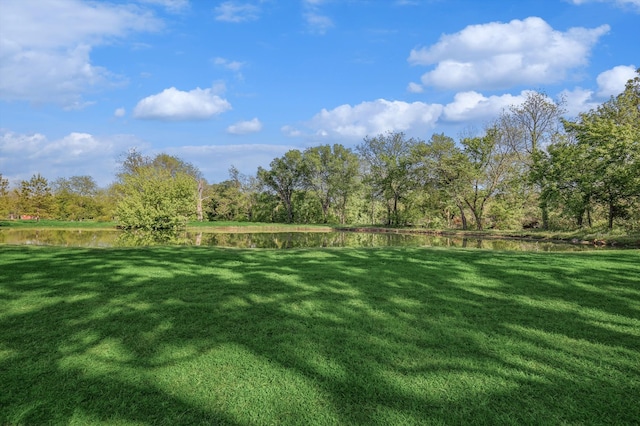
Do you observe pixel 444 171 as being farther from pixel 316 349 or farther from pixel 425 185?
pixel 316 349

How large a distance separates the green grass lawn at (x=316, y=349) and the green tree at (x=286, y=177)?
40987mm

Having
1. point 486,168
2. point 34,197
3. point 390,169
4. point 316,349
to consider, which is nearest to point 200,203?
point 34,197

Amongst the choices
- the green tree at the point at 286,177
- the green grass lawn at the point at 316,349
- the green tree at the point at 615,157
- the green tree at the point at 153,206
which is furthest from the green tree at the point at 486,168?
the green grass lawn at the point at 316,349

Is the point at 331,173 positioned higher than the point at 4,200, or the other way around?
the point at 331,173

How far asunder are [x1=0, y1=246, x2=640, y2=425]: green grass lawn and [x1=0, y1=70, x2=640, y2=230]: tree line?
17.8m

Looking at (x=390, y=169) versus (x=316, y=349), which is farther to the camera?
(x=390, y=169)

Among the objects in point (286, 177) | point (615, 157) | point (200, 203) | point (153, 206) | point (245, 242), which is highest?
point (286, 177)

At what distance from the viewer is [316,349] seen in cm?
274

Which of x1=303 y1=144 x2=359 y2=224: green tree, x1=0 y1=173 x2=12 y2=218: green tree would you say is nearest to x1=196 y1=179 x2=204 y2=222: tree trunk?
x1=303 y1=144 x2=359 y2=224: green tree

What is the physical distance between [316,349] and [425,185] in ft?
109

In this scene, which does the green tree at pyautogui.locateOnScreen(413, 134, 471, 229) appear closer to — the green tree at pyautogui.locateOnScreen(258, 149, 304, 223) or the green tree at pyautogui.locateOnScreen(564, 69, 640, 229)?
the green tree at pyautogui.locateOnScreen(564, 69, 640, 229)

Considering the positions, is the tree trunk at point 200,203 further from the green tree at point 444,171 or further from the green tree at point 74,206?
the green tree at point 444,171

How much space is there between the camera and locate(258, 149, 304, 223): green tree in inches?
1783

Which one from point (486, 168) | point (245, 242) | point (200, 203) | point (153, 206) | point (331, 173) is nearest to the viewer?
point (245, 242)
